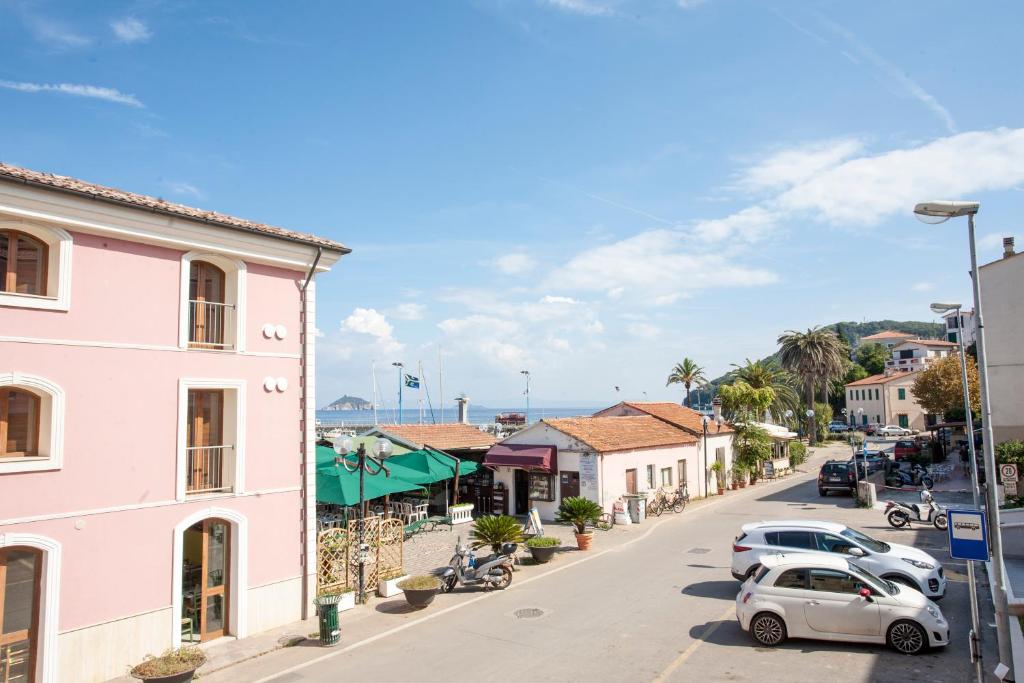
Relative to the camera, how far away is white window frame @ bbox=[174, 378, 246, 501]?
1309cm

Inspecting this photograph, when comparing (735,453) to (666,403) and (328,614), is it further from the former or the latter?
(328,614)

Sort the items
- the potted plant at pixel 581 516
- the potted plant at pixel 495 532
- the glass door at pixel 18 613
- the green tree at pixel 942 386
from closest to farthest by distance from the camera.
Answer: the glass door at pixel 18 613
the potted plant at pixel 495 532
the potted plant at pixel 581 516
the green tree at pixel 942 386

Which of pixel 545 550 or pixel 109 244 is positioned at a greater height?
pixel 109 244

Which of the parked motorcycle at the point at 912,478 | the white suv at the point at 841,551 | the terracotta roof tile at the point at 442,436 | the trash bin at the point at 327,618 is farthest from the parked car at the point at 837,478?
the trash bin at the point at 327,618

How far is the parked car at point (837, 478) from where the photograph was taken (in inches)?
1244

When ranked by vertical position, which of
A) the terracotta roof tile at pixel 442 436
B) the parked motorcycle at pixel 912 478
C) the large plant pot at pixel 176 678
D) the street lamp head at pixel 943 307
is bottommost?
the large plant pot at pixel 176 678

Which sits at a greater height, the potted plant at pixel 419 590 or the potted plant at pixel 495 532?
the potted plant at pixel 495 532

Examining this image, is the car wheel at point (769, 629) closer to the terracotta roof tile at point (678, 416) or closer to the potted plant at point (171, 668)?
the potted plant at point (171, 668)

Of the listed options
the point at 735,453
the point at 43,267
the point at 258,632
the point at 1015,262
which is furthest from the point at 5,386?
the point at 735,453

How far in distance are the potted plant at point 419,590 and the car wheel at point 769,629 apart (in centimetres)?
729

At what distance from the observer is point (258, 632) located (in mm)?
14031

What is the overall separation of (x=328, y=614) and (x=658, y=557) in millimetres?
11056

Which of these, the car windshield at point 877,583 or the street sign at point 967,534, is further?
the car windshield at point 877,583

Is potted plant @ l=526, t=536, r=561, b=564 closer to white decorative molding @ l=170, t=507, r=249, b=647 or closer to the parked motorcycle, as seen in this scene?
white decorative molding @ l=170, t=507, r=249, b=647
